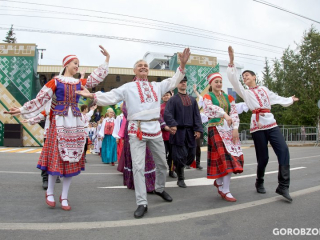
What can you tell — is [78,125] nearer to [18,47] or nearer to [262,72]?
[18,47]

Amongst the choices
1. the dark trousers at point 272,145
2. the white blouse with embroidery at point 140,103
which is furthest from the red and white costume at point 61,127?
the dark trousers at point 272,145

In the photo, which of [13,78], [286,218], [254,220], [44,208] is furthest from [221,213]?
[13,78]

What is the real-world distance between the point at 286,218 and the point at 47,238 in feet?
8.64

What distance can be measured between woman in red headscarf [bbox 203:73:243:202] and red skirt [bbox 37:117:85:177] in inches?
80.2

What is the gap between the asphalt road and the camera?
9.50 feet

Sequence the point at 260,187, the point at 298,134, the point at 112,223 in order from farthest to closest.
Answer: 1. the point at 298,134
2. the point at 260,187
3. the point at 112,223

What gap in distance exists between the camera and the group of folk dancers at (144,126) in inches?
149

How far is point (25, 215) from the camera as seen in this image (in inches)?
139

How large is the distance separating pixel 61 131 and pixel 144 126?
3.72 ft

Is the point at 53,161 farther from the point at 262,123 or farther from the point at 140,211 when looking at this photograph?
the point at 262,123

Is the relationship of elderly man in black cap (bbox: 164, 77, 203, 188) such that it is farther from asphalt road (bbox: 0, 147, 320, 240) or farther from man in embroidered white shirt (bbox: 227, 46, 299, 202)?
man in embroidered white shirt (bbox: 227, 46, 299, 202)

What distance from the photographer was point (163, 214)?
3564 millimetres

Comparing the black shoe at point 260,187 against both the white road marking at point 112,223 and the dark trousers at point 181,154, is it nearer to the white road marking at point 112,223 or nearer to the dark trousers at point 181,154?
the white road marking at point 112,223

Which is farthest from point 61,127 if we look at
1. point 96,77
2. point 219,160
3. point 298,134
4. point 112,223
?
point 298,134
